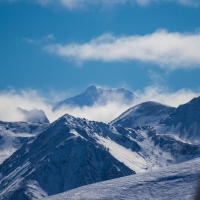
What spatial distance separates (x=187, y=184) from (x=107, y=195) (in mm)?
29528

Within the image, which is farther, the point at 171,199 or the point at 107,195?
the point at 107,195

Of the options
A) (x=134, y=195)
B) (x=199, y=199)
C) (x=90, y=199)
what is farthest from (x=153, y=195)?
(x=199, y=199)

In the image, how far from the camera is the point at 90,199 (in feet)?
644

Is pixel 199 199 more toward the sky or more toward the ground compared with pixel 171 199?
more toward the ground

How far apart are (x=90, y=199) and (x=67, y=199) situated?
9218mm

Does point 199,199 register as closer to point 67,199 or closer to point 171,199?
point 171,199

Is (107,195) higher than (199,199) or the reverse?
higher

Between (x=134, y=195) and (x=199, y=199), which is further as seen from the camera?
(x=134, y=195)

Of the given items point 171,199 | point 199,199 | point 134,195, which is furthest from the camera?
point 134,195

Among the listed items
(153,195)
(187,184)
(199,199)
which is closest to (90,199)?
(153,195)

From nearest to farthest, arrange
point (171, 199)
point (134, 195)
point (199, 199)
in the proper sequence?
point (199, 199)
point (171, 199)
point (134, 195)

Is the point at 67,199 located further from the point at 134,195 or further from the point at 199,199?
the point at 199,199

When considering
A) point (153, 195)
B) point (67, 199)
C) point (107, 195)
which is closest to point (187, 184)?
point (153, 195)

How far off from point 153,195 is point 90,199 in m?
22.8
